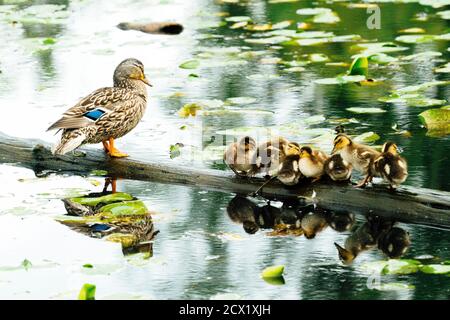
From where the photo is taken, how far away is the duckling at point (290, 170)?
7570 millimetres

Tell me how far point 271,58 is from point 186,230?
4913 mm

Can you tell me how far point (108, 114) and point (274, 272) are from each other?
2447mm

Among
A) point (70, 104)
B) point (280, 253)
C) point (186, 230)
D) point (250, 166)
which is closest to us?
point (280, 253)

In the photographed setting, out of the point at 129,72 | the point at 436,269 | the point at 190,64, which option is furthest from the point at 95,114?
the point at 190,64

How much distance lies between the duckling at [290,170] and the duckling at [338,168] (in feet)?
0.65

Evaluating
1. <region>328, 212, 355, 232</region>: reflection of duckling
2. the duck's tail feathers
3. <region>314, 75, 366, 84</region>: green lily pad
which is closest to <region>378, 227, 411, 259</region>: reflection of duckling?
<region>328, 212, 355, 232</region>: reflection of duckling

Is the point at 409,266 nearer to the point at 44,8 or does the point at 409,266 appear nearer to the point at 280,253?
the point at 280,253

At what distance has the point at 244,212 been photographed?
25.1 ft

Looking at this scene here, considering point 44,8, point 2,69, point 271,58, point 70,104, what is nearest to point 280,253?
point 70,104

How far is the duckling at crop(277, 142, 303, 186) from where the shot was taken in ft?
24.8

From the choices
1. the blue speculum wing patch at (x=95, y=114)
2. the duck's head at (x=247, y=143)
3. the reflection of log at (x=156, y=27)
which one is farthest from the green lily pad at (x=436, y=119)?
the reflection of log at (x=156, y=27)

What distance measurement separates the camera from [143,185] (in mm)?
8250

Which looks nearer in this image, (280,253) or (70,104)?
(280,253)

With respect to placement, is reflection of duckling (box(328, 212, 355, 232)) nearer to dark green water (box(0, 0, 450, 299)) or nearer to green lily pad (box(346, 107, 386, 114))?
dark green water (box(0, 0, 450, 299))
